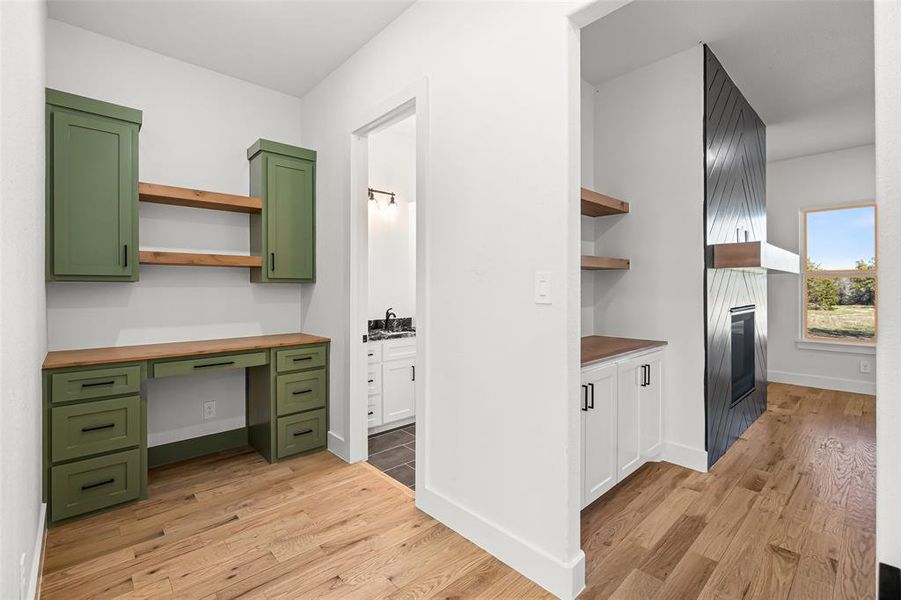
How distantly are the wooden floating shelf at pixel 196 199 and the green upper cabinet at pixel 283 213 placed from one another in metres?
0.09

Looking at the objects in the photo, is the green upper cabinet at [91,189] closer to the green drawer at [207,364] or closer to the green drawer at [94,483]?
the green drawer at [207,364]

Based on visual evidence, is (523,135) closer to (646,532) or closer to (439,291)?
(439,291)

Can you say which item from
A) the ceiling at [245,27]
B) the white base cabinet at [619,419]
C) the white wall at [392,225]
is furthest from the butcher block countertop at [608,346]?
the ceiling at [245,27]

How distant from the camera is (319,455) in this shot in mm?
3215

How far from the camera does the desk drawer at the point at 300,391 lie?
3.08m

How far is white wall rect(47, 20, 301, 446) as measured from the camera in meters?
2.76

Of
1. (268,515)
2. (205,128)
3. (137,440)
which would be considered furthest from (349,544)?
(205,128)

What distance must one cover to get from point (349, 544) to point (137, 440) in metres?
1.42

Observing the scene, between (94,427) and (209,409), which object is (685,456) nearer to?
(209,409)

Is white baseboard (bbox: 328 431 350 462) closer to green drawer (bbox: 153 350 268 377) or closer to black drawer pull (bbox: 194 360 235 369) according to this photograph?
green drawer (bbox: 153 350 268 377)

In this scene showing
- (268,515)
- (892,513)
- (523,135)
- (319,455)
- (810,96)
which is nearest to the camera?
(892,513)

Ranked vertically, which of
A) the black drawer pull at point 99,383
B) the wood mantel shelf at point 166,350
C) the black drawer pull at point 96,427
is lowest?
the black drawer pull at point 96,427

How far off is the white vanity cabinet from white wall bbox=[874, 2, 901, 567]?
310cm

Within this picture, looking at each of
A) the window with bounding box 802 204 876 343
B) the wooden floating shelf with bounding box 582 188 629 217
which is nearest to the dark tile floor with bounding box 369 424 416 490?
the wooden floating shelf with bounding box 582 188 629 217
